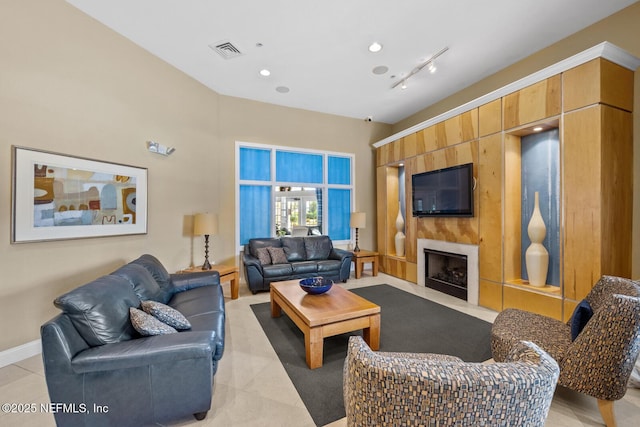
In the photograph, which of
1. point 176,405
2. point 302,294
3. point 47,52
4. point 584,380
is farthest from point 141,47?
point 584,380

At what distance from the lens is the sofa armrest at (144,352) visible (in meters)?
1.44

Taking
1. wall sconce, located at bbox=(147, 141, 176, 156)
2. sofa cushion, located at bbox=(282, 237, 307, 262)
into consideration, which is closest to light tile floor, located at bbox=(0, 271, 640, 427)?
sofa cushion, located at bbox=(282, 237, 307, 262)

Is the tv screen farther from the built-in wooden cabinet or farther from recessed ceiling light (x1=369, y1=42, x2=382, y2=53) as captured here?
recessed ceiling light (x1=369, y1=42, x2=382, y2=53)

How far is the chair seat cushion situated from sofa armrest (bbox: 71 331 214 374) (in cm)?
207

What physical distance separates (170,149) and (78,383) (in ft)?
10.5

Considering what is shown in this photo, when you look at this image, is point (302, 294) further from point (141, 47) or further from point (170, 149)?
point (141, 47)

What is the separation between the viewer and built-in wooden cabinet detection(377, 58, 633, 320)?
262 cm

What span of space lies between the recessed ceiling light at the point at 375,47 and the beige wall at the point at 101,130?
8.05 ft

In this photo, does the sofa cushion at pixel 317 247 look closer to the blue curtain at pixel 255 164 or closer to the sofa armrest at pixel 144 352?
the blue curtain at pixel 255 164

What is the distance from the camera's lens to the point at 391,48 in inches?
135

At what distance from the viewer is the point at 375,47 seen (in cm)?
337

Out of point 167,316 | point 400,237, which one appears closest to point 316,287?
point 167,316

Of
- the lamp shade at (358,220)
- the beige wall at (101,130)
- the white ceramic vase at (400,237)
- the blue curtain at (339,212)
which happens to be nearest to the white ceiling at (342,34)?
the beige wall at (101,130)

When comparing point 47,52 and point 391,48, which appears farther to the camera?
point 391,48
